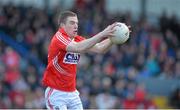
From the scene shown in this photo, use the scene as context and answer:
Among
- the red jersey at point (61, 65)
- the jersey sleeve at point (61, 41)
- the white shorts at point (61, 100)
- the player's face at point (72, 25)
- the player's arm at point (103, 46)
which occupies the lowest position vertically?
the white shorts at point (61, 100)

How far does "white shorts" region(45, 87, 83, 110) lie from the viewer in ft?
33.8

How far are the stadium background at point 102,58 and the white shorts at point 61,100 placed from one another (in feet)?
21.4

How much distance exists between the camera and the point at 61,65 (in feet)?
33.5

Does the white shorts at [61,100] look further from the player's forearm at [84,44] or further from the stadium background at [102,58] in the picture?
the stadium background at [102,58]

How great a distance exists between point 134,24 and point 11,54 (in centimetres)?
443

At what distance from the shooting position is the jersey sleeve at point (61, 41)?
1005cm

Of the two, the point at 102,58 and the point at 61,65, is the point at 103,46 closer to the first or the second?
the point at 61,65

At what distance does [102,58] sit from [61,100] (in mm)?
9073

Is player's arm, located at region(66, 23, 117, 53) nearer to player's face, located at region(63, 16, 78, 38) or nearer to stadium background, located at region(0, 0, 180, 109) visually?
player's face, located at region(63, 16, 78, 38)

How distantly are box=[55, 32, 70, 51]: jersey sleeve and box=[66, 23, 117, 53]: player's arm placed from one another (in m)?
0.08

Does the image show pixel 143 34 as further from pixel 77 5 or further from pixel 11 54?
pixel 11 54

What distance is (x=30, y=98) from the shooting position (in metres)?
17.7

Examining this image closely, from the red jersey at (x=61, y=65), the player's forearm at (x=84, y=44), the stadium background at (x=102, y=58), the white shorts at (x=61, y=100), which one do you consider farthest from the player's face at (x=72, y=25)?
the stadium background at (x=102, y=58)

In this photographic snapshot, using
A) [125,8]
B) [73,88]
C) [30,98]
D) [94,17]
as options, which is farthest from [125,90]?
[73,88]
